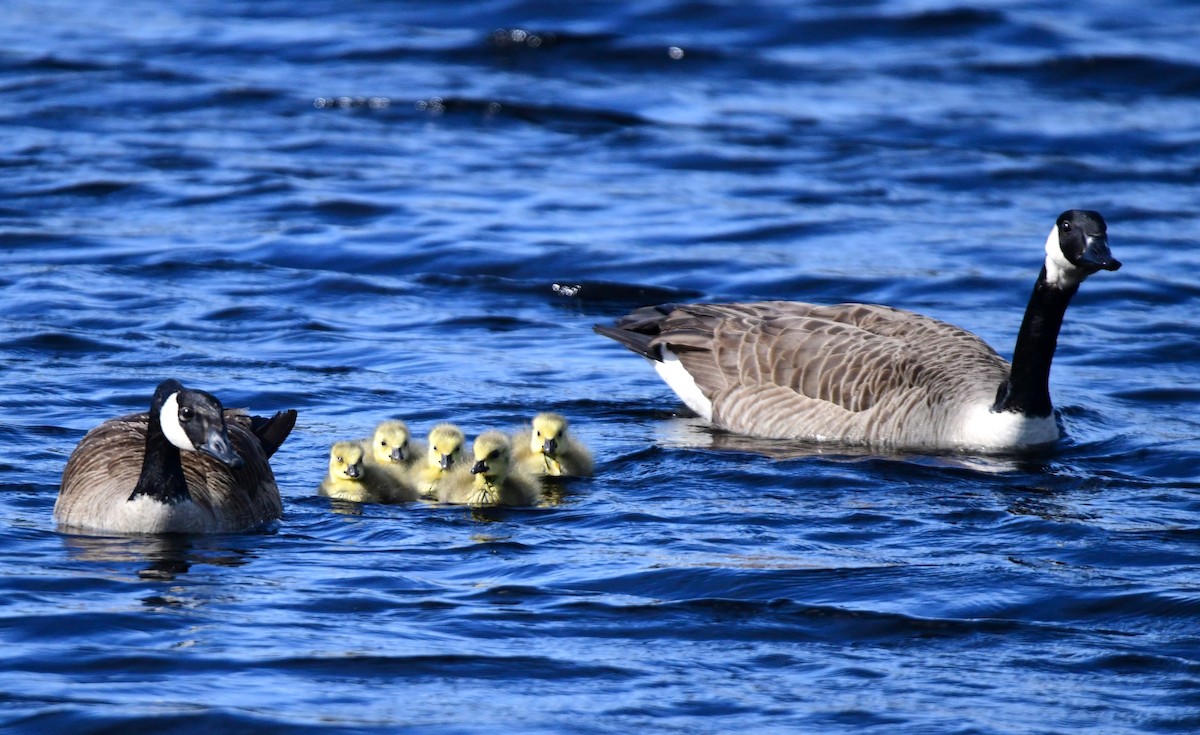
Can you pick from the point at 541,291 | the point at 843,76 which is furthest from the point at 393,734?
the point at 843,76

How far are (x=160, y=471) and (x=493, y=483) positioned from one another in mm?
1787

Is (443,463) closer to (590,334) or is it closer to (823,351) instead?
(823,351)

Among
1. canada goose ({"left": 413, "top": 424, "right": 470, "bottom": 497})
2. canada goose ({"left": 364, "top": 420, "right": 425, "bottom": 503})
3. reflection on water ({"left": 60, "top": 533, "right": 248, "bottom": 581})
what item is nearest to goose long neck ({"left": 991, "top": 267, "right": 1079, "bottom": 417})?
canada goose ({"left": 413, "top": 424, "right": 470, "bottom": 497})

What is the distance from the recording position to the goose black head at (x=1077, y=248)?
10805 millimetres

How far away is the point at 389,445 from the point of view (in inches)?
399

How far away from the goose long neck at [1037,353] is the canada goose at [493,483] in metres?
3.13

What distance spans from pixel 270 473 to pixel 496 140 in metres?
11.9

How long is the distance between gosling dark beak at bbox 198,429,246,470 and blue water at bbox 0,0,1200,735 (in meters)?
0.53

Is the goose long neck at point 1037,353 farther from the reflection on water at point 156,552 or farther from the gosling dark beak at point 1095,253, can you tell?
the reflection on water at point 156,552

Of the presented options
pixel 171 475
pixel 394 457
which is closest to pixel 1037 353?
pixel 394 457

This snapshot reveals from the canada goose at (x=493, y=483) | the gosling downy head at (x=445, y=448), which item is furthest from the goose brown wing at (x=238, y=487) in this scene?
the canada goose at (x=493, y=483)

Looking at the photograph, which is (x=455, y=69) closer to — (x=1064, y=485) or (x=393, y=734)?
(x=1064, y=485)

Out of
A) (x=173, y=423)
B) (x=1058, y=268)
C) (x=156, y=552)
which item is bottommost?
(x=156, y=552)

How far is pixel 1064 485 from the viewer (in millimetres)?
10750
